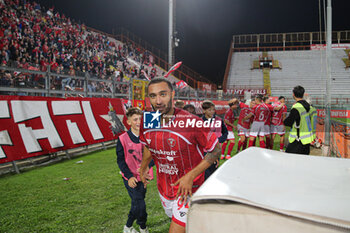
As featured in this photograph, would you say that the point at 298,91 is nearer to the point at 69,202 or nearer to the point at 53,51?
the point at 69,202

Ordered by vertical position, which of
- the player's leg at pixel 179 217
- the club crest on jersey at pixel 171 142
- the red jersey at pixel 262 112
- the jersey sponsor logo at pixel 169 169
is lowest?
the player's leg at pixel 179 217

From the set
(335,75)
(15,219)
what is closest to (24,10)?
(15,219)

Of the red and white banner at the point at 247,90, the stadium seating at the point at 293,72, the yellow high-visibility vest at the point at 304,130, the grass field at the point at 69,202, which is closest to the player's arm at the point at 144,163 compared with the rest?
the grass field at the point at 69,202

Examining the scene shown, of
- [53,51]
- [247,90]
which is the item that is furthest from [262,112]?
[247,90]

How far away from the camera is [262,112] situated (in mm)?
8930

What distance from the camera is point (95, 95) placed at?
35.6 feet

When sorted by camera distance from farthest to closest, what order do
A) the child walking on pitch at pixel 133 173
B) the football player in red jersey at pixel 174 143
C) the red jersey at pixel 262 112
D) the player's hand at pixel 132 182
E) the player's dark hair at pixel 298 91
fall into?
the red jersey at pixel 262 112 < the player's dark hair at pixel 298 91 < the child walking on pitch at pixel 133 173 < the player's hand at pixel 132 182 < the football player in red jersey at pixel 174 143

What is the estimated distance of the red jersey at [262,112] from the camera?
29.1ft

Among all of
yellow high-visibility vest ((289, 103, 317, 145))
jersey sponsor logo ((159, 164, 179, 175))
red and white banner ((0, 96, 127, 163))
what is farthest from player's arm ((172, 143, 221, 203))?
red and white banner ((0, 96, 127, 163))

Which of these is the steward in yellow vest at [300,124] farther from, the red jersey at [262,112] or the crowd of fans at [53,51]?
the crowd of fans at [53,51]

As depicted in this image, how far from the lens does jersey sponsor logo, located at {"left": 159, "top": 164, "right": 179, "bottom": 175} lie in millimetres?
2361

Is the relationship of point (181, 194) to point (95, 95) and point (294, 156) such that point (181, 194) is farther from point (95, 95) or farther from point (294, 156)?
point (95, 95)

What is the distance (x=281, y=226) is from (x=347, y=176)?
642 mm

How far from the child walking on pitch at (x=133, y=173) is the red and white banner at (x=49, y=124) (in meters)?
4.50
